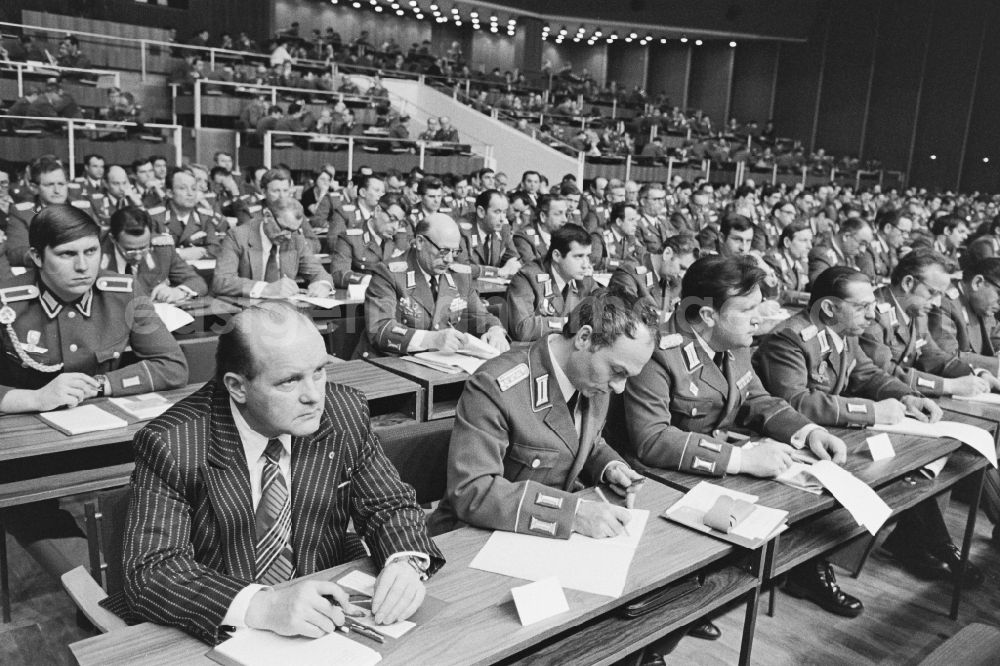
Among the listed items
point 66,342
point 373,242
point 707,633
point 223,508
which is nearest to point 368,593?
point 223,508

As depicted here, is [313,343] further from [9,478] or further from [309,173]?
[309,173]

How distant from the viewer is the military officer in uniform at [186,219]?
19.7 ft

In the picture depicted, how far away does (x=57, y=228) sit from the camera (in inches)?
91.0

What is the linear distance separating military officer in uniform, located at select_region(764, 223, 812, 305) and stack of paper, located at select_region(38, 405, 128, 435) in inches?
184

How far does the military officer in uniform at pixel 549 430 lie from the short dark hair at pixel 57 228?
4.26ft

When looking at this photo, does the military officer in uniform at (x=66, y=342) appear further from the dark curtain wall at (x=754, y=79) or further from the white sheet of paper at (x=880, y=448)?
the dark curtain wall at (x=754, y=79)

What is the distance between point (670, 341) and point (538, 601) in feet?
3.84

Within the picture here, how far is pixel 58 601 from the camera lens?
2555 millimetres

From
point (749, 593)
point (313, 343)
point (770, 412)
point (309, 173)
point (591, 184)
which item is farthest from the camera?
point (591, 184)

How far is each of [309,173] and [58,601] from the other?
9003 mm

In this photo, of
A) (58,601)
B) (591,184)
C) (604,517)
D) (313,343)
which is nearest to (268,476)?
(313,343)

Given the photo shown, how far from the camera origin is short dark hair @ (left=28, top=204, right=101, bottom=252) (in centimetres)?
232

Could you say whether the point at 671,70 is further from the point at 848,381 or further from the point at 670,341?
the point at 670,341

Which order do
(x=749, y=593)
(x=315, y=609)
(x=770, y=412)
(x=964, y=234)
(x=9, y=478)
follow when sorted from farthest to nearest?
→ 1. (x=964, y=234)
2. (x=770, y=412)
3. (x=9, y=478)
4. (x=749, y=593)
5. (x=315, y=609)
